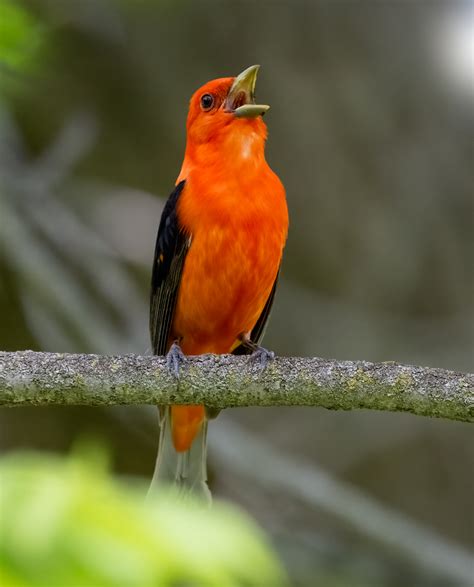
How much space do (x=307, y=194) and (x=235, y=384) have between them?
4766 mm

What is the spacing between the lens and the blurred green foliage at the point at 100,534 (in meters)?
2.29

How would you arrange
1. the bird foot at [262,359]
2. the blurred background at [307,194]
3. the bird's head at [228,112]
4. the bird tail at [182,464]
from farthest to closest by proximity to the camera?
the blurred background at [307,194] < the bird tail at [182,464] < the bird's head at [228,112] < the bird foot at [262,359]

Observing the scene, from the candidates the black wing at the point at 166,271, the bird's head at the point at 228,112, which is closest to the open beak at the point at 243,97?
the bird's head at the point at 228,112

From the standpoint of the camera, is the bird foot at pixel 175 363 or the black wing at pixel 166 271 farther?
the black wing at pixel 166 271

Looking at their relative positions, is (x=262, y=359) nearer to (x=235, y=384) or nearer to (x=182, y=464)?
(x=235, y=384)

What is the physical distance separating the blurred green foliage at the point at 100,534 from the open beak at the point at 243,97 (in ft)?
11.3

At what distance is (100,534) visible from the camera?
2404mm

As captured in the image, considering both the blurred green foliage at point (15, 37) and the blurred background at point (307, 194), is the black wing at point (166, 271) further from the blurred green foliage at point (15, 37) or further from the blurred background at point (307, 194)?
the blurred background at point (307, 194)

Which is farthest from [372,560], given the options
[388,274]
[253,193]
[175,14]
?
[175,14]

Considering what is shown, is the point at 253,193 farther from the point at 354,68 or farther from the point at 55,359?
the point at 354,68

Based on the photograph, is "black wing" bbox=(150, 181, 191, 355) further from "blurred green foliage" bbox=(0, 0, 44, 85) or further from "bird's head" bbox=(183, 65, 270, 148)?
"blurred green foliage" bbox=(0, 0, 44, 85)

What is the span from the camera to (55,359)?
Result: 3980 mm

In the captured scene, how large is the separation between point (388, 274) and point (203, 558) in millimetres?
6292

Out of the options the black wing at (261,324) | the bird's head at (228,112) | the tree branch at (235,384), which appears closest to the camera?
the tree branch at (235,384)
